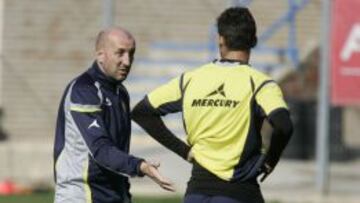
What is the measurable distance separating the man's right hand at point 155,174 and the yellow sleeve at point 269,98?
0.60m

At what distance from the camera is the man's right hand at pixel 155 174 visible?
601 centimetres

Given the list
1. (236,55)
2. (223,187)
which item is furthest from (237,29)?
(223,187)

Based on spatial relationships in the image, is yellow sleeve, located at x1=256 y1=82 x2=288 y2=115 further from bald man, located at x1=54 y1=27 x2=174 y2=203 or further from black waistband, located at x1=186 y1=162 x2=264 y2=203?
bald man, located at x1=54 y1=27 x2=174 y2=203

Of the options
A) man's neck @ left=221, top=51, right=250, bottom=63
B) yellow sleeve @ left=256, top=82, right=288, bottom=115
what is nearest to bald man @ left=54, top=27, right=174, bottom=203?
man's neck @ left=221, top=51, right=250, bottom=63

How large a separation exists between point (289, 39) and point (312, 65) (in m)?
0.58

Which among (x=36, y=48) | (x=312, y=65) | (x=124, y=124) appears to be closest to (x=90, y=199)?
(x=124, y=124)

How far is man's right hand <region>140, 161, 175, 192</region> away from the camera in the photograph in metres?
6.01

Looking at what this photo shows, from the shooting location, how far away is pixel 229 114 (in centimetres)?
630

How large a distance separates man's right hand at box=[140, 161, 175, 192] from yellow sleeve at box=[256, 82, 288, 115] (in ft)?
1.97

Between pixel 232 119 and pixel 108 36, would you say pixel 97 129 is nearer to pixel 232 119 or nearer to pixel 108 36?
pixel 108 36

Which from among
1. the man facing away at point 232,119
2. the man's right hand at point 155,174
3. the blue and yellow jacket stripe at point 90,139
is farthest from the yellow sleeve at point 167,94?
the man's right hand at point 155,174

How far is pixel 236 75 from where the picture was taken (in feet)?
20.9

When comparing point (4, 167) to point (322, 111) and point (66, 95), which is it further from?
A: point (66, 95)

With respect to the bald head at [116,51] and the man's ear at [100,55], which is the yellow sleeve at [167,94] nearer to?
the bald head at [116,51]
